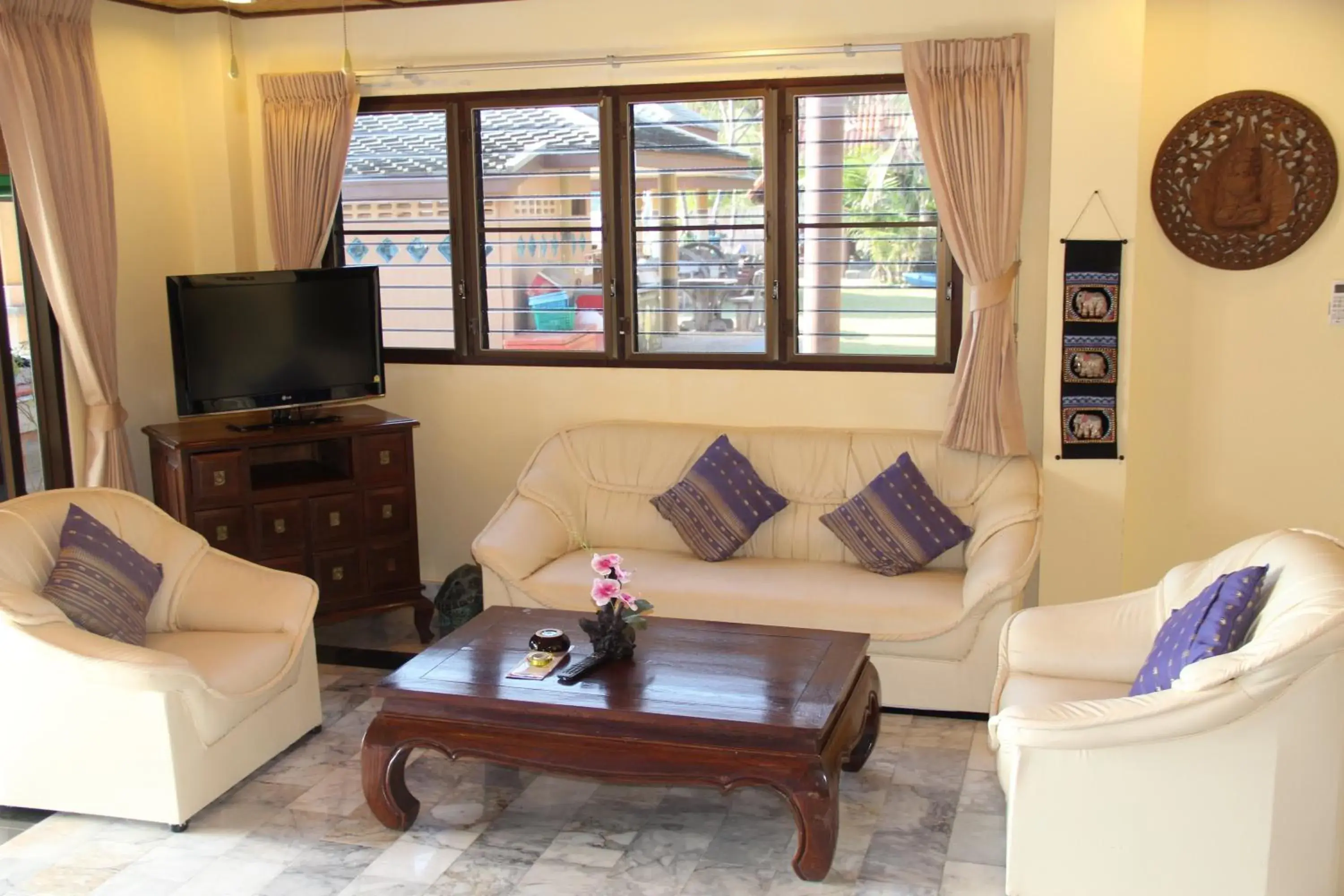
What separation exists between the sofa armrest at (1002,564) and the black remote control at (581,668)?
54.0 inches

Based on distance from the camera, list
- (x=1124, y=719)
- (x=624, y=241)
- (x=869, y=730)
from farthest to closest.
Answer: (x=624, y=241) → (x=869, y=730) → (x=1124, y=719)

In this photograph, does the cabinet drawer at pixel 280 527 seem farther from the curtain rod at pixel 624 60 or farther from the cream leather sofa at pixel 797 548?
the curtain rod at pixel 624 60

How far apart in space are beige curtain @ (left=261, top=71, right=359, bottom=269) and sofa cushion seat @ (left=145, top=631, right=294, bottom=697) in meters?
2.18

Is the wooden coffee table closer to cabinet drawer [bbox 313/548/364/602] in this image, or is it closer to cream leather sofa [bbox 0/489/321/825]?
cream leather sofa [bbox 0/489/321/825]

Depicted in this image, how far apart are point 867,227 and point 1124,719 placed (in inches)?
107

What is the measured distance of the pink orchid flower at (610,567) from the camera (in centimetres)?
385

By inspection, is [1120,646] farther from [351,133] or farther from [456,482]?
[351,133]

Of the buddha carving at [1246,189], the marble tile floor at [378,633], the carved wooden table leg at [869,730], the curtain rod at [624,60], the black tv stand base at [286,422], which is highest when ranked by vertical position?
the curtain rod at [624,60]

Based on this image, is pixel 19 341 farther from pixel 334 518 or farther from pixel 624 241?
pixel 624 241

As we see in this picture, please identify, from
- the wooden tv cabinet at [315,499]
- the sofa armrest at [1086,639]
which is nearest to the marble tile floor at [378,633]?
the wooden tv cabinet at [315,499]

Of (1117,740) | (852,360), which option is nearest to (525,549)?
(852,360)

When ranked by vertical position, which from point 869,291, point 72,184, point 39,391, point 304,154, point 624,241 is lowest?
point 39,391

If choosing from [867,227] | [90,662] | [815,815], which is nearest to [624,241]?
[867,227]

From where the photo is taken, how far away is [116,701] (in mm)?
3725
